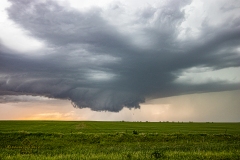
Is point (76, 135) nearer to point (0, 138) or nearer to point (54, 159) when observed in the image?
point (0, 138)

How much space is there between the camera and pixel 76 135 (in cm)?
4591

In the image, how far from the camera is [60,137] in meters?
44.9

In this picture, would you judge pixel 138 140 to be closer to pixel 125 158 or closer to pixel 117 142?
pixel 117 142

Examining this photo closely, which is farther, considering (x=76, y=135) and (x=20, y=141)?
(x=76, y=135)

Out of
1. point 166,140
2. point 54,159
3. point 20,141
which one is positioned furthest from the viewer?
point 166,140

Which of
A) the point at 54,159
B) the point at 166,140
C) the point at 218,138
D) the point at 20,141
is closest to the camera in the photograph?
the point at 54,159

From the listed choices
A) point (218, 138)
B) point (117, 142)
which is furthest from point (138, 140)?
point (218, 138)

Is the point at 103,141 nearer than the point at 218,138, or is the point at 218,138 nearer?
the point at 103,141

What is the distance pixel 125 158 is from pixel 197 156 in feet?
20.1

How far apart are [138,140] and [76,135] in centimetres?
1174

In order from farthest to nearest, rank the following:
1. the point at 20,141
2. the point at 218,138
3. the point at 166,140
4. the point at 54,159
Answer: the point at 218,138, the point at 166,140, the point at 20,141, the point at 54,159

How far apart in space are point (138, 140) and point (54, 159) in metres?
27.5

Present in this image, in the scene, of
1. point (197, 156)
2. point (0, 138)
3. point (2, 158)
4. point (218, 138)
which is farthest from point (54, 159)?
point (218, 138)

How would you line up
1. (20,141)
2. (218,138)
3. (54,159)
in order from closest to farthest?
(54,159) → (20,141) → (218,138)
